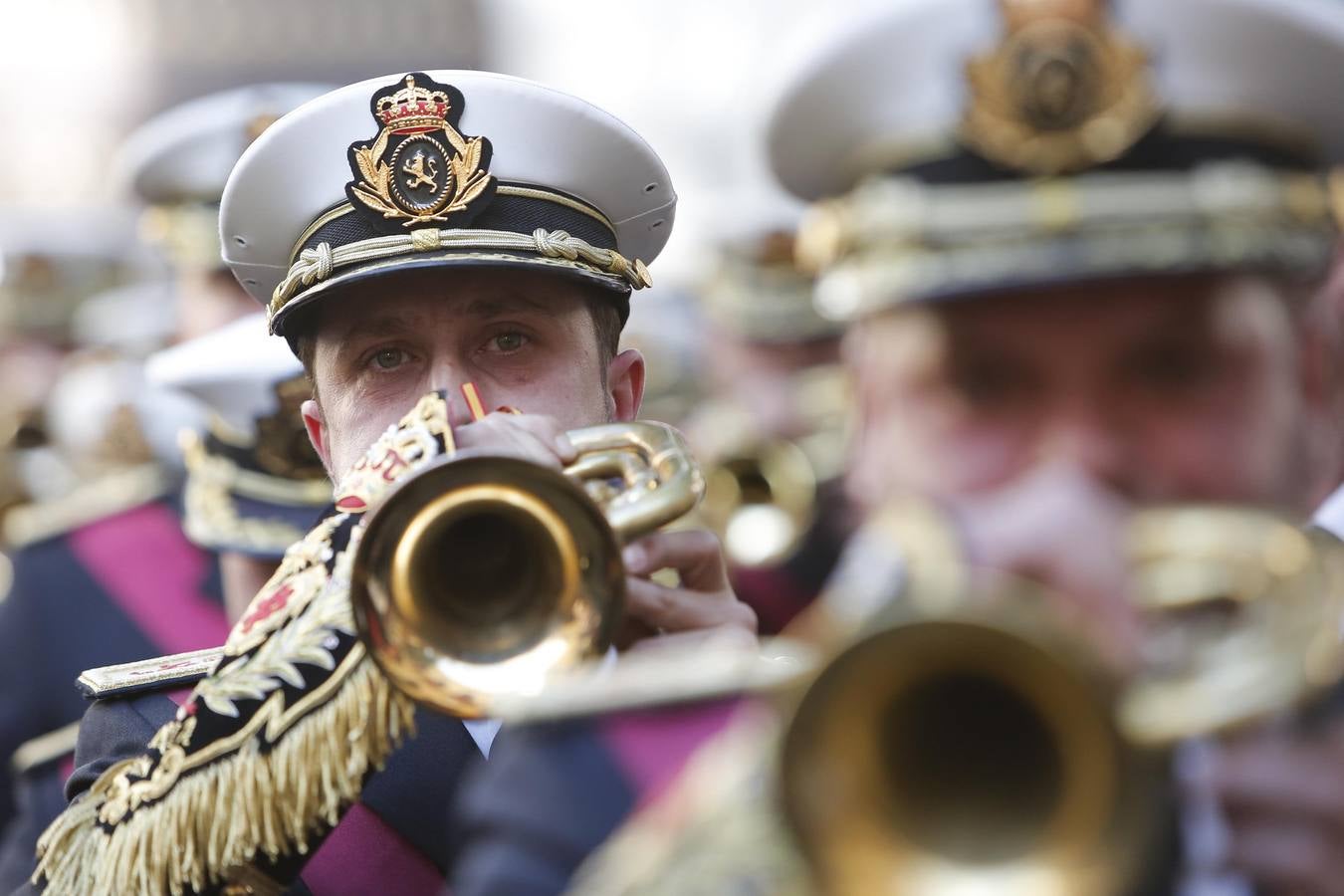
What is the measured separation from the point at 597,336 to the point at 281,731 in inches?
32.5

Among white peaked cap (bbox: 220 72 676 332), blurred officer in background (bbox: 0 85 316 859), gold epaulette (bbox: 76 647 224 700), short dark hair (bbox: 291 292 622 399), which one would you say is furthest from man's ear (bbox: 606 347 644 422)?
blurred officer in background (bbox: 0 85 316 859)

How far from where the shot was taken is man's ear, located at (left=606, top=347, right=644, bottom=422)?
3.35 metres

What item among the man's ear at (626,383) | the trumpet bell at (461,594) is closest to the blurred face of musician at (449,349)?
the man's ear at (626,383)

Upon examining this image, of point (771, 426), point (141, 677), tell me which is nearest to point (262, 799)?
point (141, 677)

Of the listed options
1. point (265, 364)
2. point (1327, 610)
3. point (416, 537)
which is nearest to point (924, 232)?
point (416, 537)

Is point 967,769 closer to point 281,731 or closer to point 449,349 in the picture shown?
point 281,731

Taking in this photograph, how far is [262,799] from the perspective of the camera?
8.81 feet

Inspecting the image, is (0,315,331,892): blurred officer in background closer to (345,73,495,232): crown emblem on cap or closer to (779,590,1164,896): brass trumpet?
(345,73,495,232): crown emblem on cap

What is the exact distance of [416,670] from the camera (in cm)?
257

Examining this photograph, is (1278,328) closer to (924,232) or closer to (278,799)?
(924,232)

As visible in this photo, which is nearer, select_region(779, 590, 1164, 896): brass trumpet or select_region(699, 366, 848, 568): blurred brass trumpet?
select_region(779, 590, 1164, 896): brass trumpet

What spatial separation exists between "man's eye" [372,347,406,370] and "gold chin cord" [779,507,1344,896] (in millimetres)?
1305

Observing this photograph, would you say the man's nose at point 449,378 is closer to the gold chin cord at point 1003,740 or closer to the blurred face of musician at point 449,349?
the blurred face of musician at point 449,349

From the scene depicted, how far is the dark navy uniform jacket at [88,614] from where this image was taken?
17.6 ft
